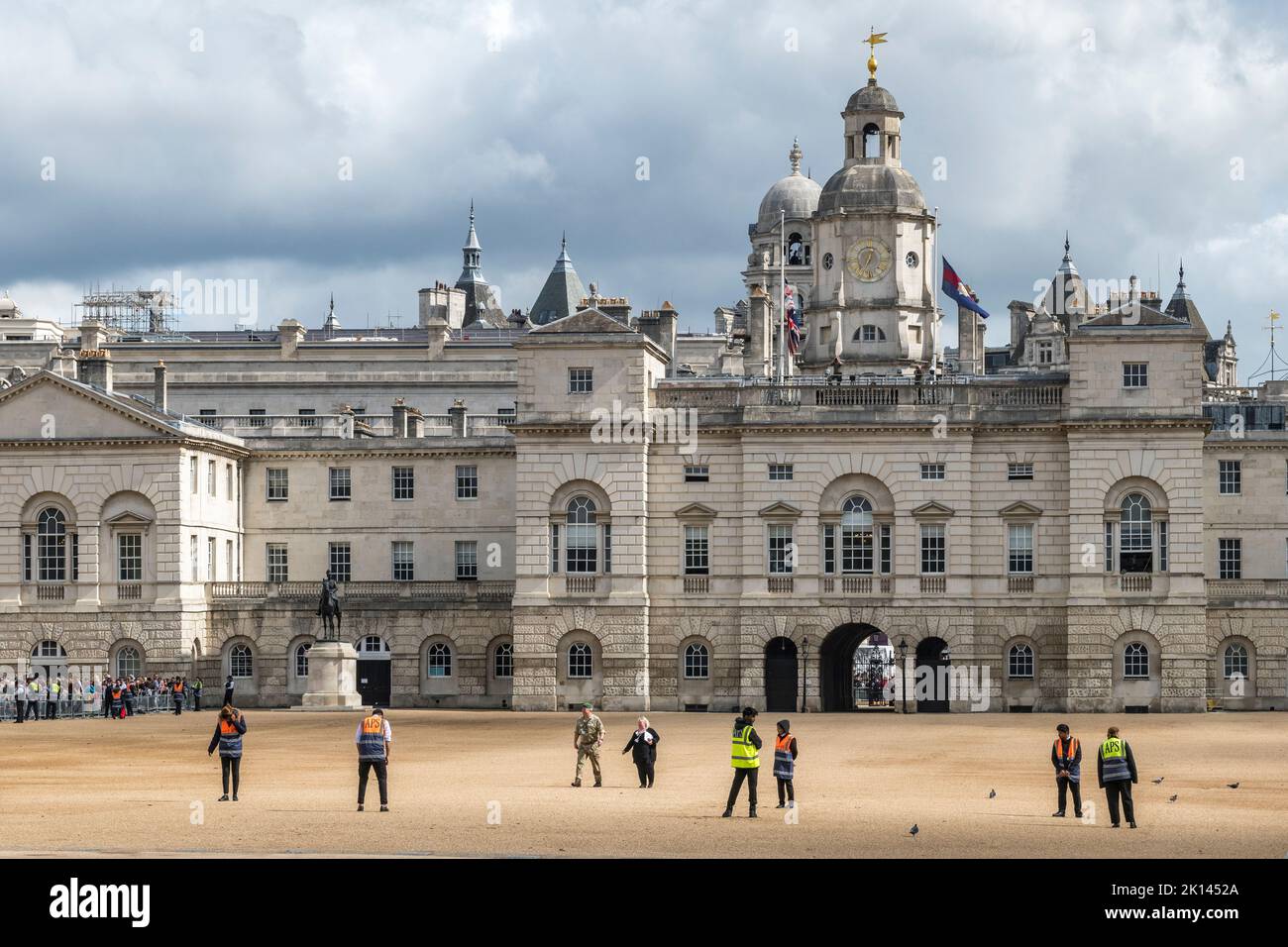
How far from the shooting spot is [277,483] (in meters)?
88.6

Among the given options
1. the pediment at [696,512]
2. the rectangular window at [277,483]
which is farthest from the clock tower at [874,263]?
the rectangular window at [277,483]

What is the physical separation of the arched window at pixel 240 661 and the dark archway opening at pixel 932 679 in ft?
84.3

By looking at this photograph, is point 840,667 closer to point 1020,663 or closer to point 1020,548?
point 1020,663

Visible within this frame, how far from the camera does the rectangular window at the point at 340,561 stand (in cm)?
8800

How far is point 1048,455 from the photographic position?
79.9m

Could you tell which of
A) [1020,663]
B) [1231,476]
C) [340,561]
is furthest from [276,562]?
[1231,476]

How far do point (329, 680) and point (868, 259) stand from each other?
28.8 metres

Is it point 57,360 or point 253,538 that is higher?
point 57,360

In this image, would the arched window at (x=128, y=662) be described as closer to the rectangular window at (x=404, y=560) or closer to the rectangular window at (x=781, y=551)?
the rectangular window at (x=404, y=560)

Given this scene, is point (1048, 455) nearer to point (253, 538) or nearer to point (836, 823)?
point (253, 538)

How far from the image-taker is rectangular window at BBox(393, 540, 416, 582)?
289 feet

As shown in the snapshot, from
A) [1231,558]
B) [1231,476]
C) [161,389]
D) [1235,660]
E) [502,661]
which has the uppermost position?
[161,389]
